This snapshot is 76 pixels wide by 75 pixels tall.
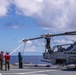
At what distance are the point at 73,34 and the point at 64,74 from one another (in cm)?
724

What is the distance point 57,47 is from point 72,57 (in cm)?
240

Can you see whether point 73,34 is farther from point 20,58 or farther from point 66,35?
point 20,58

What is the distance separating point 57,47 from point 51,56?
1130 mm

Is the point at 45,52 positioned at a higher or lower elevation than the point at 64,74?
higher

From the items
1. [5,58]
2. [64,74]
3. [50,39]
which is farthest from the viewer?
[50,39]

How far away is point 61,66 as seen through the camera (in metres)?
38.3

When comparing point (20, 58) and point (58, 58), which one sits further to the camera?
point (20, 58)

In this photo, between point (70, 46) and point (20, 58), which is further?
point (20, 58)

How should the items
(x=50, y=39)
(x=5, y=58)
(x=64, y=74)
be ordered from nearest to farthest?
(x=64, y=74) → (x=5, y=58) → (x=50, y=39)

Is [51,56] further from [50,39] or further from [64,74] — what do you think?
[64,74]

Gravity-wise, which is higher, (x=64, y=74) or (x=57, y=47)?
(x=57, y=47)

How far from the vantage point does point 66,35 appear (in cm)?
3503

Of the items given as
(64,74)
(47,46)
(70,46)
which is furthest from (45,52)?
(64,74)

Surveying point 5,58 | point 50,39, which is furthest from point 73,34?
point 5,58
